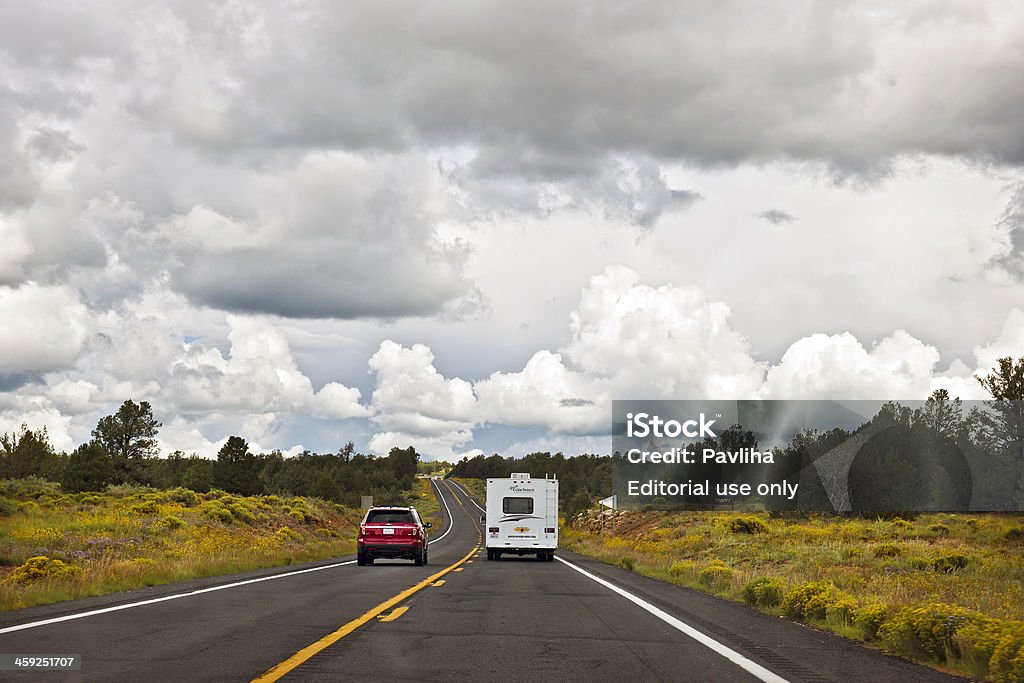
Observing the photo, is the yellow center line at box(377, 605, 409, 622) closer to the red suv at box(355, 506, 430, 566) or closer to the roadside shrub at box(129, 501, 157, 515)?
the red suv at box(355, 506, 430, 566)

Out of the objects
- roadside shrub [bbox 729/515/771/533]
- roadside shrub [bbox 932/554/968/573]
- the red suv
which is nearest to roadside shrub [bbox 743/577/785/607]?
the red suv

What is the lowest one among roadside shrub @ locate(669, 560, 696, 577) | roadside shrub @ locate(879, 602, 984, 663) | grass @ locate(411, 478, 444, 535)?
grass @ locate(411, 478, 444, 535)

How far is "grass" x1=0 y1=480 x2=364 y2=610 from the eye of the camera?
56.9ft

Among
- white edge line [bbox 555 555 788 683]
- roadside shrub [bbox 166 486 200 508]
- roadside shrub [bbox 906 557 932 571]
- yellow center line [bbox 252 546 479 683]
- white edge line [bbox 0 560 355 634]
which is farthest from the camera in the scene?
roadside shrub [bbox 166 486 200 508]

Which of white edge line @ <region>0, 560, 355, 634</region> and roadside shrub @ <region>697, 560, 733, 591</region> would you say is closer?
white edge line @ <region>0, 560, 355, 634</region>

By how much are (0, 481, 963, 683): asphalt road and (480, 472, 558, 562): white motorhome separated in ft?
59.9

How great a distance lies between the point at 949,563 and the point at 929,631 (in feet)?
68.7

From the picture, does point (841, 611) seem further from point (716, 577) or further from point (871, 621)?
point (716, 577)

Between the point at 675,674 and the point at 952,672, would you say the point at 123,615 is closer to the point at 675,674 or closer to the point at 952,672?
the point at 675,674

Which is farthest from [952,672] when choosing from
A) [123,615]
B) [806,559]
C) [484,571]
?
[806,559]

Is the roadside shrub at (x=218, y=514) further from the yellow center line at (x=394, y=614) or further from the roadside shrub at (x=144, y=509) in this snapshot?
the yellow center line at (x=394, y=614)

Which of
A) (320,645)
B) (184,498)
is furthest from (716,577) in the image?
(184,498)

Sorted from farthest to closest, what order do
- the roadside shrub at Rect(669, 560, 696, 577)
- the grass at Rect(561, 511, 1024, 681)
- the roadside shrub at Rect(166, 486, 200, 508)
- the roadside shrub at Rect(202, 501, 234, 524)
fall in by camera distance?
the roadside shrub at Rect(166, 486, 200, 508), the roadside shrub at Rect(202, 501, 234, 524), the roadside shrub at Rect(669, 560, 696, 577), the grass at Rect(561, 511, 1024, 681)

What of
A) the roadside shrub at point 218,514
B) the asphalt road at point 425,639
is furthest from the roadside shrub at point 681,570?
the roadside shrub at point 218,514
